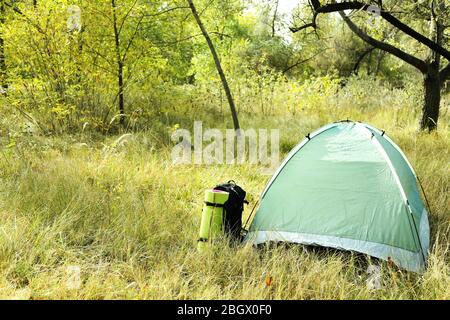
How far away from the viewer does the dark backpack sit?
3.46 meters

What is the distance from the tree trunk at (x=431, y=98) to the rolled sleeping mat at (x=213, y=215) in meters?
5.04

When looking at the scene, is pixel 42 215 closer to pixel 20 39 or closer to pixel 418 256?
pixel 418 256

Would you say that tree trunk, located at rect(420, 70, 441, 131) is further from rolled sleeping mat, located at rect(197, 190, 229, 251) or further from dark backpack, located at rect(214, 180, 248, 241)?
rolled sleeping mat, located at rect(197, 190, 229, 251)

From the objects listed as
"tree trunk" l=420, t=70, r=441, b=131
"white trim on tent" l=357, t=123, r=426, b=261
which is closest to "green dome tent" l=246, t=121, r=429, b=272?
"white trim on tent" l=357, t=123, r=426, b=261

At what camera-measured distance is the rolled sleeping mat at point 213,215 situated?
3.41 m

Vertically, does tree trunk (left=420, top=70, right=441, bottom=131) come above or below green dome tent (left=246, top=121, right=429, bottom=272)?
above

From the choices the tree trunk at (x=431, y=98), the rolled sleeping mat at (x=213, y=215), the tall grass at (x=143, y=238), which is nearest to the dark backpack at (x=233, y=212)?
the rolled sleeping mat at (x=213, y=215)

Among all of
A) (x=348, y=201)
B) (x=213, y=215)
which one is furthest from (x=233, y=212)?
(x=348, y=201)

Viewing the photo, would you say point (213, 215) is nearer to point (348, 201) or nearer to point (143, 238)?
point (143, 238)

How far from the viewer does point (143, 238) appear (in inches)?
140

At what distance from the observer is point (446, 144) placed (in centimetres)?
633

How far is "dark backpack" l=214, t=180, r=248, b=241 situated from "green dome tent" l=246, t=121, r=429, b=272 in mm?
124
